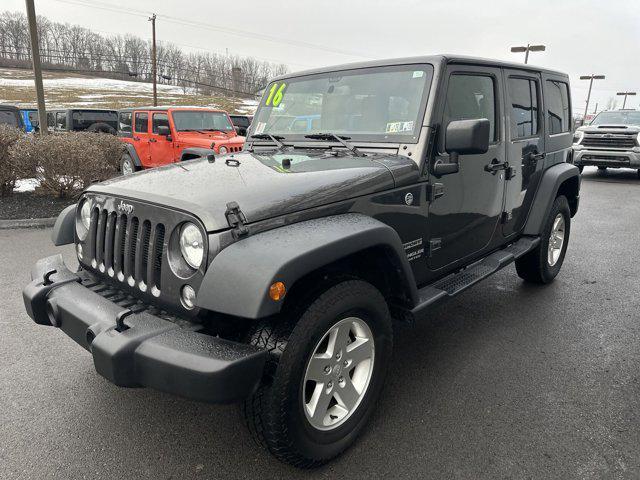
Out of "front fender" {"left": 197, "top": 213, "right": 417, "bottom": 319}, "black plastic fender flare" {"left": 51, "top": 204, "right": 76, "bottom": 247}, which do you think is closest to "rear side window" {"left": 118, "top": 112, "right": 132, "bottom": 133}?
"black plastic fender flare" {"left": 51, "top": 204, "right": 76, "bottom": 247}

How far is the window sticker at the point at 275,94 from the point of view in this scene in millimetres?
3672

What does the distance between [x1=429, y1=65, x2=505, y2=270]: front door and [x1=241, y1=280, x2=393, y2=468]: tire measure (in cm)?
92

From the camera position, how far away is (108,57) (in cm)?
7919

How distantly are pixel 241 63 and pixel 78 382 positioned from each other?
283 ft

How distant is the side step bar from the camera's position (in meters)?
2.78

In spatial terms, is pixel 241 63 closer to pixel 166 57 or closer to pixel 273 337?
pixel 166 57

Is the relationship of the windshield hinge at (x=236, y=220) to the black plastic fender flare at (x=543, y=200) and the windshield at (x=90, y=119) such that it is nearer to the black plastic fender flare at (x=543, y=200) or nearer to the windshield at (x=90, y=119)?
the black plastic fender flare at (x=543, y=200)

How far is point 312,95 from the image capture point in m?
3.40

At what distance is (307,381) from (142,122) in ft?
36.3

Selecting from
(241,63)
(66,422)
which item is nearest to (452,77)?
(66,422)

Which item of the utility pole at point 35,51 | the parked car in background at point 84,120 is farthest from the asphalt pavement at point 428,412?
the parked car in background at point 84,120

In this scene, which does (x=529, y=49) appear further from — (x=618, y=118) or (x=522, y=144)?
(x=522, y=144)

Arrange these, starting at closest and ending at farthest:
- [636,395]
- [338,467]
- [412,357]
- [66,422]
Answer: [338,467], [66,422], [636,395], [412,357]

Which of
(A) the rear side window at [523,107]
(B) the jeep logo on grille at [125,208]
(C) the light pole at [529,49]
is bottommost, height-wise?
(B) the jeep logo on grille at [125,208]
